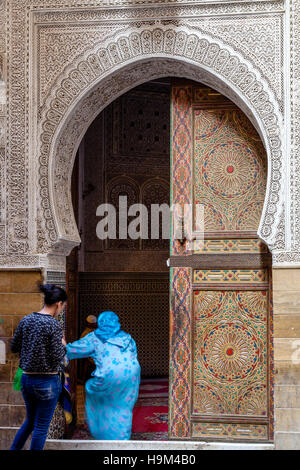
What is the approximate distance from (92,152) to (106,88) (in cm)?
229

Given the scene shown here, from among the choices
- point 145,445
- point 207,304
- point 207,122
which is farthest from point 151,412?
Answer: point 207,122

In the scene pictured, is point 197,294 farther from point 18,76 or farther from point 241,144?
point 18,76

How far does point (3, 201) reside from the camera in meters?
4.32

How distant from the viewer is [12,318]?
4223 mm

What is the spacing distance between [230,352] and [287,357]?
55 cm

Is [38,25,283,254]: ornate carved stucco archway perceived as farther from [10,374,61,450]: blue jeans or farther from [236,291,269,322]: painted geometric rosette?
[10,374,61,450]: blue jeans

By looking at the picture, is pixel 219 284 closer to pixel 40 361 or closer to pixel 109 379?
pixel 109 379

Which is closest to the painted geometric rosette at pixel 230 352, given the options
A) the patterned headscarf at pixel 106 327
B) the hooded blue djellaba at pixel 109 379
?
the hooded blue djellaba at pixel 109 379

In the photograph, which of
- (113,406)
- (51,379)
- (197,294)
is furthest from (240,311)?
(51,379)

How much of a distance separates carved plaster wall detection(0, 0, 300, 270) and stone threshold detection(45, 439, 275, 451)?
1.26 m

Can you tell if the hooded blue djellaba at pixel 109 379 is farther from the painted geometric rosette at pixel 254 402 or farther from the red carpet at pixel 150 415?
the painted geometric rosette at pixel 254 402

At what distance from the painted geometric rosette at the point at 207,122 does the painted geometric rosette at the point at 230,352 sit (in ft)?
Result: 4.64

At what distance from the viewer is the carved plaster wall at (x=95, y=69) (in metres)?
4.10

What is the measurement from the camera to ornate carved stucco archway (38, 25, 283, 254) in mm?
4086
